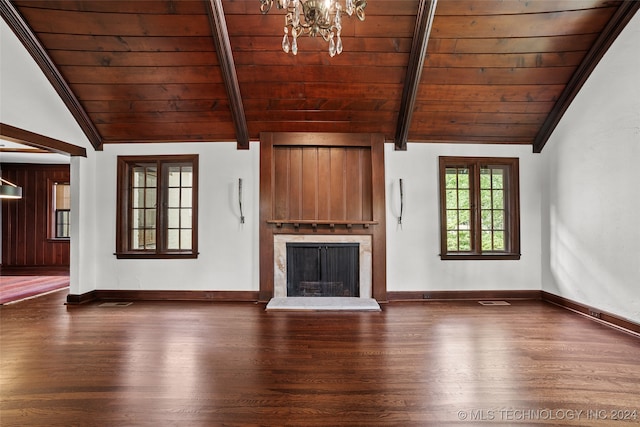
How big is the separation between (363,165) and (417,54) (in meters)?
1.58

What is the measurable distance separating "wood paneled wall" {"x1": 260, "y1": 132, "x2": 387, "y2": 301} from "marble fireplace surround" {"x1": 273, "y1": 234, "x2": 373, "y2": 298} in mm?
58

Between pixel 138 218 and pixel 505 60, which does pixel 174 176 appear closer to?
pixel 138 218

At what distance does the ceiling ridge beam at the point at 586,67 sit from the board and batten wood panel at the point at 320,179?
2.50 m

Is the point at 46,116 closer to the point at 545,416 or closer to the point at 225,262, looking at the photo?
the point at 225,262

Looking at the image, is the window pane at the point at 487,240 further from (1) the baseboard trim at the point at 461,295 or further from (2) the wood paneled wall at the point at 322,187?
(2) the wood paneled wall at the point at 322,187

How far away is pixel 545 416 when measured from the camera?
186 cm

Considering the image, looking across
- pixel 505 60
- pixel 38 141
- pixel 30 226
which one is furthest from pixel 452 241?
pixel 30 226

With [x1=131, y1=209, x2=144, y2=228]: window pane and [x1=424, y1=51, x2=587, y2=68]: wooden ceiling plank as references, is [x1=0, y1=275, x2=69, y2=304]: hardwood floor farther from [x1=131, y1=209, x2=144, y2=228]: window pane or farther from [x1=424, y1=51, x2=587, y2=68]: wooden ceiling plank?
[x1=424, y1=51, x2=587, y2=68]: wooden ceiling plank

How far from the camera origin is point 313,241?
4469 mm

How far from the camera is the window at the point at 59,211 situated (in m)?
Result: 7.05

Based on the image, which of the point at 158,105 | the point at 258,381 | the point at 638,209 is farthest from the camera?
the point at 158,105

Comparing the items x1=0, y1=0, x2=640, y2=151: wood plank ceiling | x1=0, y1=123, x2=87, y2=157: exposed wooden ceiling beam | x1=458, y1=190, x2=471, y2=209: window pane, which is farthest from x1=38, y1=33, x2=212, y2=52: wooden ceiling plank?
x1=458, y1=190, x2=471, y2=209: window pane

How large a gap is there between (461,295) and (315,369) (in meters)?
Answer: 2.99

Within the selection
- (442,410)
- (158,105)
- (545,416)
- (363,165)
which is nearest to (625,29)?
(363,165)
